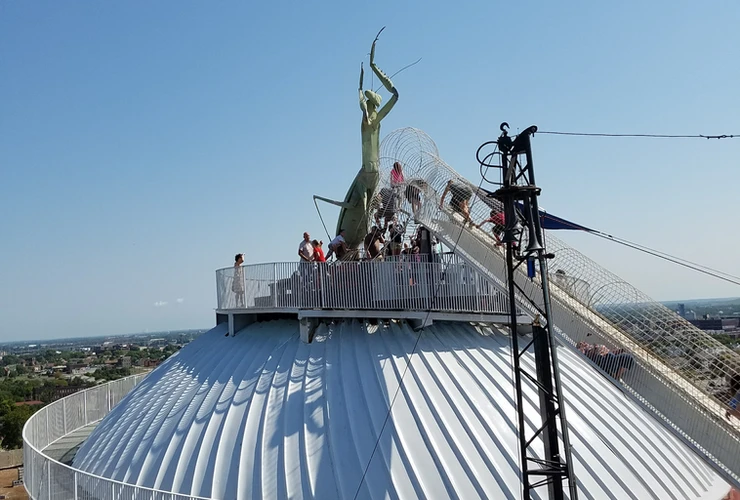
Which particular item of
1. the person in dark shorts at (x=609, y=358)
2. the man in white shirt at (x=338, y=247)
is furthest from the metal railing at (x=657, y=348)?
the man in white shirt at (x=338, y=247)

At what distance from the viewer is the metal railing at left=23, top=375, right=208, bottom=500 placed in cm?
1166

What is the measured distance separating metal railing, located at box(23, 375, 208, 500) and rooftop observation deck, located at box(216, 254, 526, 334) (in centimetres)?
582

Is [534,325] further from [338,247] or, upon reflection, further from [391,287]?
[338,247]

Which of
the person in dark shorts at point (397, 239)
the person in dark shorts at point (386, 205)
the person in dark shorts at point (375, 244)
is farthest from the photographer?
the person in dark shorts at point (375, 244)

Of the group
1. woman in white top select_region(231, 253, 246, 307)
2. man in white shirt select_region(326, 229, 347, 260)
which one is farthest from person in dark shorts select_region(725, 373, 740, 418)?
woman in white top select_region(231, 253, 246, 307)

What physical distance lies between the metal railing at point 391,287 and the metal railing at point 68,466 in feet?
19.4

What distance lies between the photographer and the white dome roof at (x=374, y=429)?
11055 millimetres

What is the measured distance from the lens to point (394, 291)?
47.8ft

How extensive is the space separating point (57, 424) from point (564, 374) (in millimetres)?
16876

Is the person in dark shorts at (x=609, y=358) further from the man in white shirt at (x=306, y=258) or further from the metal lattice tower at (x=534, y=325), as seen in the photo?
the man in white shirt at (x=306, y=258)

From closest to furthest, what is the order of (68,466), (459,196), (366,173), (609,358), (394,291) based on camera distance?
1. (609,358)
2. (68,466)
3. (394,291)
4. (459,196)
5. (366,173)

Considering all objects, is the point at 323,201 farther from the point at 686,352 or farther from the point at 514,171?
the point at 686,352

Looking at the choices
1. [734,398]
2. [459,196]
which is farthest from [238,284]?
[734,398]

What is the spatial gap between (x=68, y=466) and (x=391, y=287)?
28.7 ft
